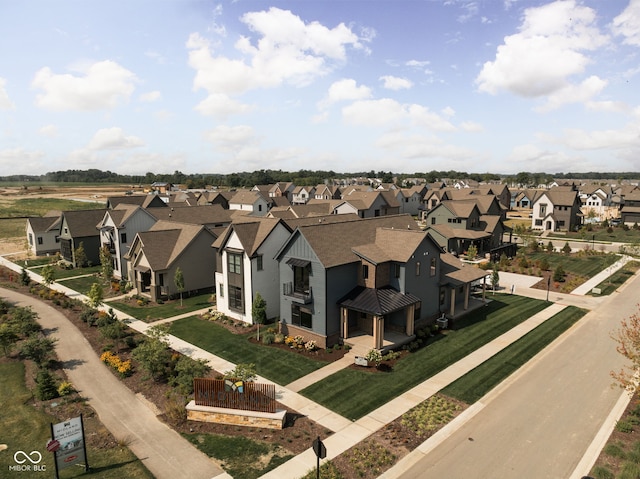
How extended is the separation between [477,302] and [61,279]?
49.7 m

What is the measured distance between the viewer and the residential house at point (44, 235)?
63281 mm

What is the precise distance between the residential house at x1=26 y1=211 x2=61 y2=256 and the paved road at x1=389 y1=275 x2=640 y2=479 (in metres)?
65.3

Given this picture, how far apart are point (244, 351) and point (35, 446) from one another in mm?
13154

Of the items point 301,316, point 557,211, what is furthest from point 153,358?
point 557,211

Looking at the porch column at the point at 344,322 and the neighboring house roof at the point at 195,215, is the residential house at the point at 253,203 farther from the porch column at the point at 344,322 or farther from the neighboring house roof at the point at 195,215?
the porch column at the point at 344,322

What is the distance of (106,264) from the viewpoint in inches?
1822

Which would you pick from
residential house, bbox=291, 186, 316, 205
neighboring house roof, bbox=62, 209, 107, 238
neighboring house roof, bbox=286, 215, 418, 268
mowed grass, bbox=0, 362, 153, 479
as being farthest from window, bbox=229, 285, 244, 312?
residential house, bbox=291, 186, 316, 205

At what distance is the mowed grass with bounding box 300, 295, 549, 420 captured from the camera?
73.3ft

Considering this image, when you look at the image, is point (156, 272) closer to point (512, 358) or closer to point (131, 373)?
point (131, 373)

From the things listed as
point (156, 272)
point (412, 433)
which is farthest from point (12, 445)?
point (156, 272)

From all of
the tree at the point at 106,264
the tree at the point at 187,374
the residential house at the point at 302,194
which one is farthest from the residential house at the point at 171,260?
the residential house at the point at 302,194

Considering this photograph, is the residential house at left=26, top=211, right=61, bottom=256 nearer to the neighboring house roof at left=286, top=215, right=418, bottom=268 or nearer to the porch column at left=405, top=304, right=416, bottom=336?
the neighboring house roof at left=286, top=215, right=418, bottom=268

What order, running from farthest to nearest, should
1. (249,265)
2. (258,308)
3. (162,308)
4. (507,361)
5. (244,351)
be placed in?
(162,308) < (249,265) < (258,308) < (244,351) < (507,361)

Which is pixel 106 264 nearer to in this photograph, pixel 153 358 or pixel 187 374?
pixel 153 358
